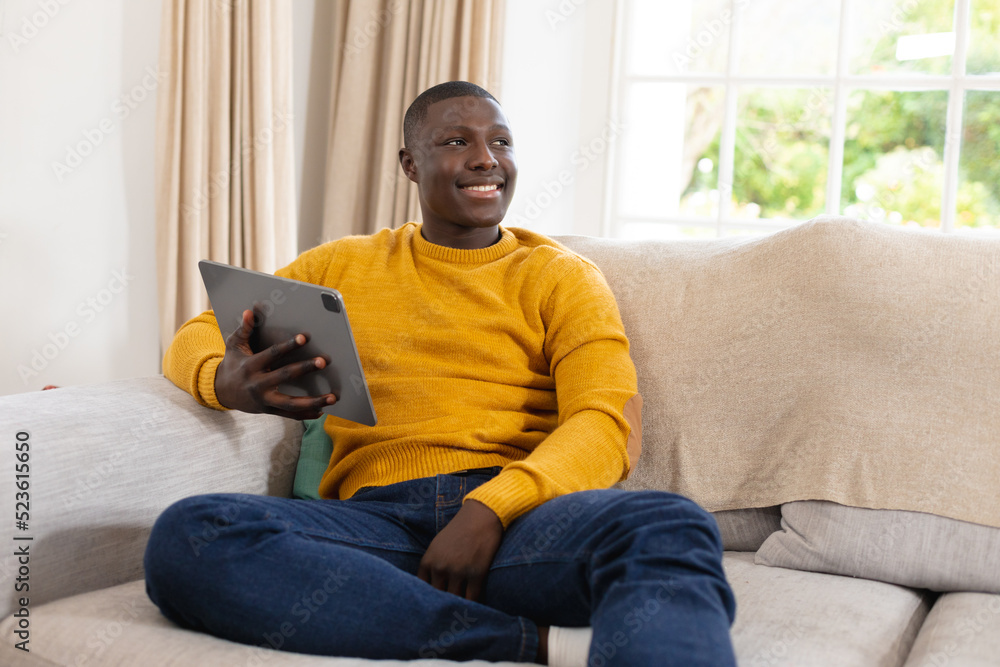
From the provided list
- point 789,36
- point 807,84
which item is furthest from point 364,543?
point 789,36

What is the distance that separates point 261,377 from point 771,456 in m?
0.78

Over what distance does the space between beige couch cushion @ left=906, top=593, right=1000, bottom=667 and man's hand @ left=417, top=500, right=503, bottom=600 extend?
0.52 m

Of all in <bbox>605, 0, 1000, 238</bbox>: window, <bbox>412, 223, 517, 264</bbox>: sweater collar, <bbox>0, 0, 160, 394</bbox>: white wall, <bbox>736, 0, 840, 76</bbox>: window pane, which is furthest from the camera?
<bbox>736, 0, 840, 76</bbox>: window pane

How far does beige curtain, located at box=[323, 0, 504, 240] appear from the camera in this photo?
7.90 ft

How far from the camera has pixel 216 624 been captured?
1.03 metres

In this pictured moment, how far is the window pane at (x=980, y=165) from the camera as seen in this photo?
3.19 m

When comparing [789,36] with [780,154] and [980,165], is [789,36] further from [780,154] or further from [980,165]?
[780,154]

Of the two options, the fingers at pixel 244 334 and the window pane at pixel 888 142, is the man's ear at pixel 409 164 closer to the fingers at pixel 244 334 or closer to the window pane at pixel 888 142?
the fingers at pixel 244 334

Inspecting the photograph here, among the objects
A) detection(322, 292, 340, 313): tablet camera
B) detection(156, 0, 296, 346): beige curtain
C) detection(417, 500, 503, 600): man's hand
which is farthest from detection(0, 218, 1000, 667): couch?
detection(156, 0, 296, 346): beige curtain

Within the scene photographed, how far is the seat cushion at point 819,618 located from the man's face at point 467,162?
26.5 inches

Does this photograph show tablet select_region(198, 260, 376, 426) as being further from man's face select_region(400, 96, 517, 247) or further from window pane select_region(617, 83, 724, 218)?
window pane select_region(617, 83, 724, 218)

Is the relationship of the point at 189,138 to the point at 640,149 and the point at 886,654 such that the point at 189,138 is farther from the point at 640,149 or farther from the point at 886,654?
the point at 886,654

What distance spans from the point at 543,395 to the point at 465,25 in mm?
1360

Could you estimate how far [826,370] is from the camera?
1.37m
